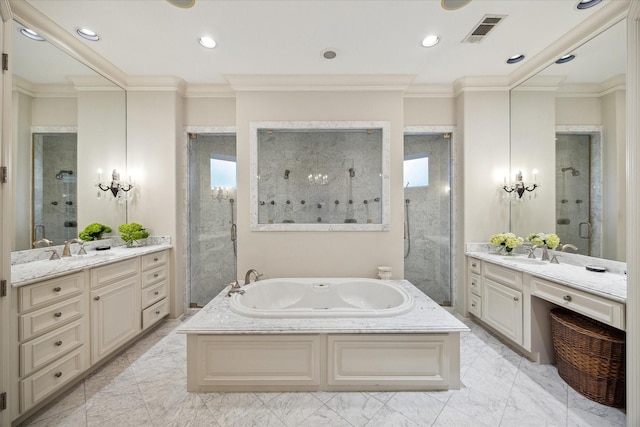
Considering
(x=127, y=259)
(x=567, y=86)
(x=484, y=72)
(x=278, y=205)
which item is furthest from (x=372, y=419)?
(x=484, y=72)

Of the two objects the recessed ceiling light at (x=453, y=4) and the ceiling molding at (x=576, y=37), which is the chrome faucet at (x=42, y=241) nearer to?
the recessed ceiling light at (x=453, y=4)

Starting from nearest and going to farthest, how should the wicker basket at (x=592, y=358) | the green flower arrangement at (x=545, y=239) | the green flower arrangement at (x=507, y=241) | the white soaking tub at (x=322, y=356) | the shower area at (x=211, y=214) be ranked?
the wicker basket at (x=592, y=358) → the white soaking tub at (x=322, y=356) → the green flower arrangement at (x=545, y=239) → the green flower arrangement at (x=507, y=241) → the shower area at (x=211, y=214)

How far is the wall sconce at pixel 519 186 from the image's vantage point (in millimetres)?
2684

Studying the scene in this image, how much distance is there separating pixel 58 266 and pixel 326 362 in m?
1.99

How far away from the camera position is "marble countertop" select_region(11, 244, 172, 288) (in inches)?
60.8

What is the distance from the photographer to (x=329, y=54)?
8.04ft

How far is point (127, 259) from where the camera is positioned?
2309mm

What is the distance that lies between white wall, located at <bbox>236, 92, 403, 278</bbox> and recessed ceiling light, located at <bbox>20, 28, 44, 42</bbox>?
155cm

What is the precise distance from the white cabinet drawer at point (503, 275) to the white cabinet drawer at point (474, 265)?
6 cm

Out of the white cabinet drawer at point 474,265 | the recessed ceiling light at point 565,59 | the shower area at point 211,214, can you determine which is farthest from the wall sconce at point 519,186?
the shower area at point 211,214

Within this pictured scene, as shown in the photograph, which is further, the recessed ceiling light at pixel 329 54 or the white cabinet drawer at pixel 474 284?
the white cabinet drawer at pixel 474 284

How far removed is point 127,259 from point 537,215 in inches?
157

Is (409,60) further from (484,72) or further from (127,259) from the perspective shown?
(127,259)

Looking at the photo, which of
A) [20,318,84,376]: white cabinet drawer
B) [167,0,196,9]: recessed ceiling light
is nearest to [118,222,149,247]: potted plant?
[20,318,84,376]: white cabinet drawer
